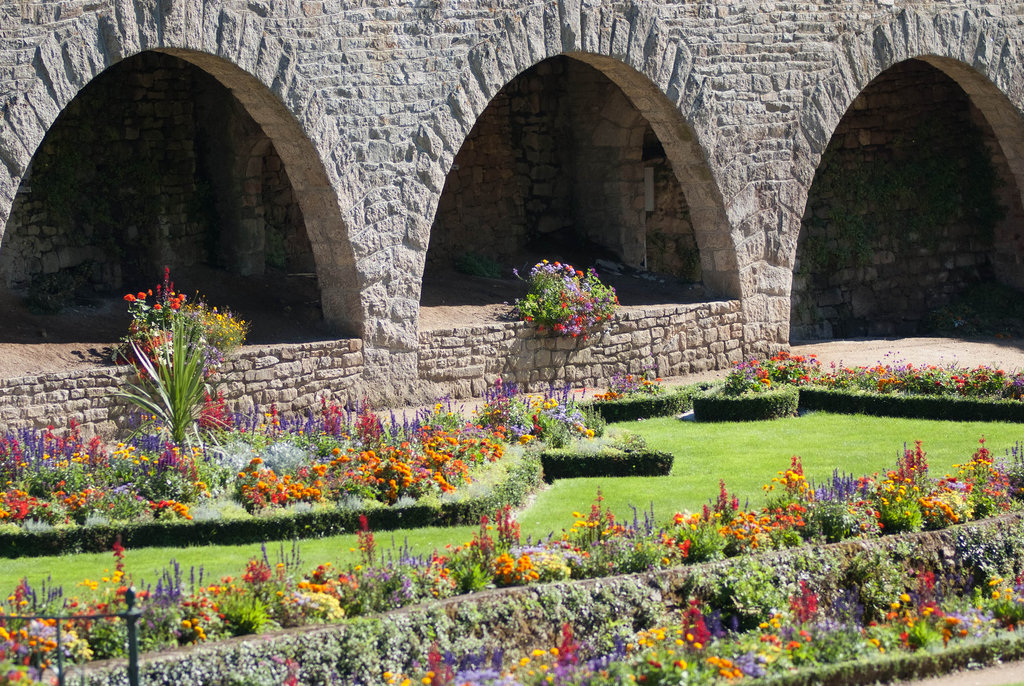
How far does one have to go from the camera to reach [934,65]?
46.5ft

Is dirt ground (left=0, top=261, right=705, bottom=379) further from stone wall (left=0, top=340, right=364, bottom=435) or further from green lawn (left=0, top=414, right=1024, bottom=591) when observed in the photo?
green lawn (left=0, top=414, right=1024, bottom=591)

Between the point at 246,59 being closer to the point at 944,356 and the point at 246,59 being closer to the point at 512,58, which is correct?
the point at 512,58

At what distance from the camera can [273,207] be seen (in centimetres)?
1318

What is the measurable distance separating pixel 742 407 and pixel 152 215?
18.1 feet

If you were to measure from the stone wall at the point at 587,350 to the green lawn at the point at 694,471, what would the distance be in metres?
1.68

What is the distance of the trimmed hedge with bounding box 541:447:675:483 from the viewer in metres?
8.57

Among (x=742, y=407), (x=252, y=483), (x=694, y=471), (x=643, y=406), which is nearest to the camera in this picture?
(x=252, y=483)

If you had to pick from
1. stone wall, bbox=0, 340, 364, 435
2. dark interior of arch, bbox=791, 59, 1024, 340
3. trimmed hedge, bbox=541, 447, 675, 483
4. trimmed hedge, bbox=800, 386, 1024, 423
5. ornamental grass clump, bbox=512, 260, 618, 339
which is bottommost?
trimmed hedge, bbox=541, 447, 675, 483

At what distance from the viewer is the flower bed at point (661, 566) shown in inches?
220

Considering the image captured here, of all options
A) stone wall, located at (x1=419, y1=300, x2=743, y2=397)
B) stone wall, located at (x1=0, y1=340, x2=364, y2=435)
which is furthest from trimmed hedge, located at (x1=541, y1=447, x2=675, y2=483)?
stone wall, located at (x1=419, y1=300, x2=743, y2=397)

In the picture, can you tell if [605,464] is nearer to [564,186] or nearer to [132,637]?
[132,637]

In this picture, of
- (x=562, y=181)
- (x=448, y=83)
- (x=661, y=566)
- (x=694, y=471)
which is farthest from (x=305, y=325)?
(x=661, y=566)

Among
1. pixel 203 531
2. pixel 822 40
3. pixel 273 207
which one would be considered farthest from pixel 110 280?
pixel 822 40

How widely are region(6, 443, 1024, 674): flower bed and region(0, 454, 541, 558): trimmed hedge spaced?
14 cm
